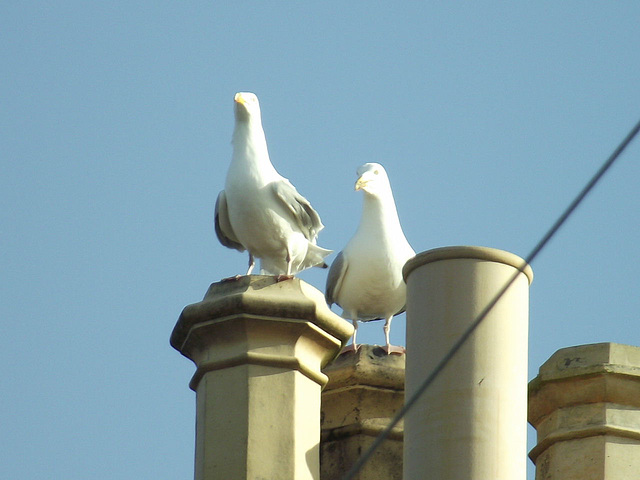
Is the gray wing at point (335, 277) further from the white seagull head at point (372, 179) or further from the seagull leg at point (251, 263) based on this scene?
the seagull leg at point (251, 263)

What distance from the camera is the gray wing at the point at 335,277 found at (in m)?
13.9

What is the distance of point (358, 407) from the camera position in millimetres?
11727

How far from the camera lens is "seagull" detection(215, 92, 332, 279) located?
12.9 m

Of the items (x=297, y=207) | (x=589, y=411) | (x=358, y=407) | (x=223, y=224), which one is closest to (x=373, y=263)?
(x=297, y=207)

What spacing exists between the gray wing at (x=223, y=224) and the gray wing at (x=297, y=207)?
1.52 feet

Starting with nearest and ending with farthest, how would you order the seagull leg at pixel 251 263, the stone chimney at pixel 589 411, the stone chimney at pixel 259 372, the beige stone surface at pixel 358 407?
the stone chimney at pixel 259 372, the stone chimney at pixel 589 411, the beige stone surface at pixel 358 407, the seagull leg at pixel 251 263

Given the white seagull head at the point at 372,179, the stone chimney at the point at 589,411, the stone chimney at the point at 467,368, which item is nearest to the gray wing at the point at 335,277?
the white seagull head at the point at 372,179

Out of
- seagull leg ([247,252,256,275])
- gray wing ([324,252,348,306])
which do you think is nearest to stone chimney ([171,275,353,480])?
seagull leg ([247,252,256,275])

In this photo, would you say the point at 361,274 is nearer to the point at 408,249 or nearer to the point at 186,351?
the point at 408,249

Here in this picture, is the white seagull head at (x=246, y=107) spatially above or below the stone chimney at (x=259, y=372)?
above

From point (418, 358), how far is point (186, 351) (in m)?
1.83

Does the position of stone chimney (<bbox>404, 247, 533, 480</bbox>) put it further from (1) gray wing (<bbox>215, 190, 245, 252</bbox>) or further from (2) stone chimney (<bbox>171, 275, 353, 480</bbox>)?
(1) gray wing (<bbox>215, 190, 245, 252</bbox>)

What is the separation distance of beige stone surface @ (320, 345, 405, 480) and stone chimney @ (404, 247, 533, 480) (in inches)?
82.7

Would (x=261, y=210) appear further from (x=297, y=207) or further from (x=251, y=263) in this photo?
(x=251, y=263)
